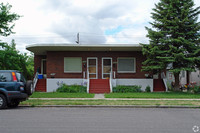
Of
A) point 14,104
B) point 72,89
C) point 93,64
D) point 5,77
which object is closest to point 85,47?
point 93,64

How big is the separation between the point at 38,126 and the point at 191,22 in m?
16.0

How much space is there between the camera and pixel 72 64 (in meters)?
21.6

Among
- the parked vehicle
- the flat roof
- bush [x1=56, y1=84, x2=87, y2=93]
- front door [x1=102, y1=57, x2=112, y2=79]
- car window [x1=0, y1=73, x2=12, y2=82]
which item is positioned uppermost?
the flat roof

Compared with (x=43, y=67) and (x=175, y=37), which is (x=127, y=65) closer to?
(x=175, y=37)

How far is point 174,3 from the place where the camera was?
59.0 feet

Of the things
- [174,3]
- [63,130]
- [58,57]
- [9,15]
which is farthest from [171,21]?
[63,130]

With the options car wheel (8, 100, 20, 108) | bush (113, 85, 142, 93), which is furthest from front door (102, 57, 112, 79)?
car wheel (8, 100, 20, 108)

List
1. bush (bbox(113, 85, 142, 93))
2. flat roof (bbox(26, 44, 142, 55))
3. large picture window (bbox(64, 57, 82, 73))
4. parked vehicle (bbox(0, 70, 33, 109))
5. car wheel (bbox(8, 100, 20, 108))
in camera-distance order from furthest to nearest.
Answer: large picture window (bbox(64, 57, 82, 73)) < flat roof (bbox(26, 44, 142, 55)) < bush (bbox(113, 85, 142, 93)) < car wheel (bbox(8, 100, 20, 108)) < parked vehicle (bbox(0, 70, 33, 109))

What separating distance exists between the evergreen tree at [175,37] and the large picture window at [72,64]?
690 cm

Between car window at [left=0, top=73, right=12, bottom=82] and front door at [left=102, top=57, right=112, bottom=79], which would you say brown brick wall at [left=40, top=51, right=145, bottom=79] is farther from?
car window at [left=0, top=73, right=12, bottom=82]

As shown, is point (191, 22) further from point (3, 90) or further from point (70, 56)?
point (3, 90)

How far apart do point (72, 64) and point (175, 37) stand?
33.2 feet

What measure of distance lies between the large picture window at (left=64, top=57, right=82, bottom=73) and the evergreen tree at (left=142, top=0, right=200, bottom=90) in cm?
690

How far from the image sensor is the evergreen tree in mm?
17297
